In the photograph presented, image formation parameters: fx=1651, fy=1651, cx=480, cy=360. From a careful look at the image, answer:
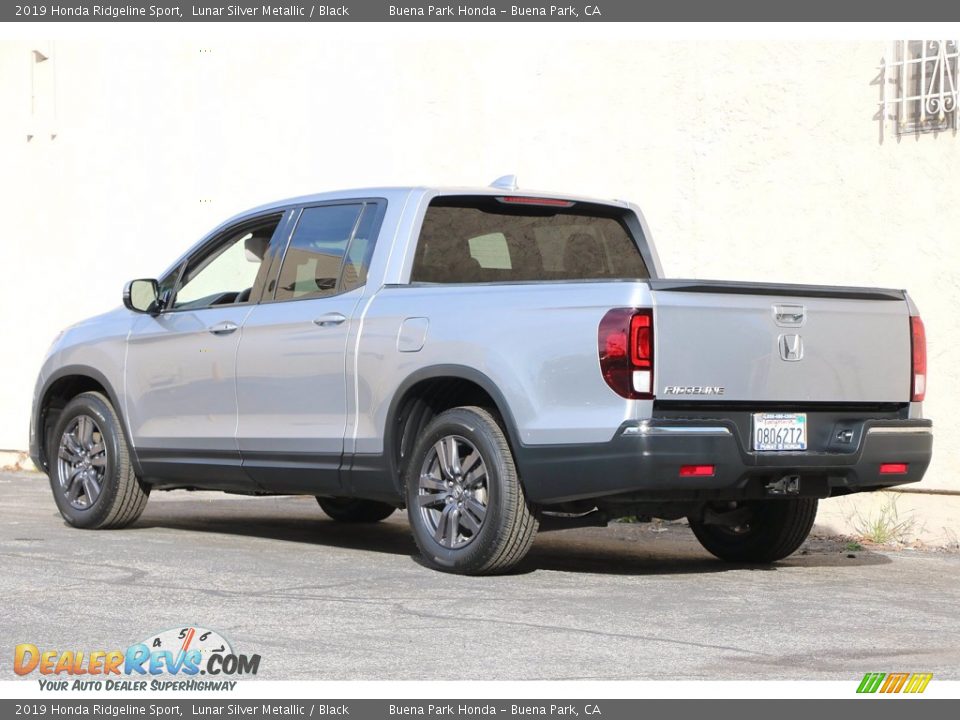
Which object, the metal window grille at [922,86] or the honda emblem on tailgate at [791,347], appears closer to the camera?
the honda emblem on tailgate at [791,347]

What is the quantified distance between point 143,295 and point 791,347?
4.20m

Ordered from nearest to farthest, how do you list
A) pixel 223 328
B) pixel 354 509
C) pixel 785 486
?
pixel 785 486, pixel 223 328, pixel 354 509

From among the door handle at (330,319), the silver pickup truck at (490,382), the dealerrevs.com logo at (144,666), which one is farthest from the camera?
the door handle at (330,319)

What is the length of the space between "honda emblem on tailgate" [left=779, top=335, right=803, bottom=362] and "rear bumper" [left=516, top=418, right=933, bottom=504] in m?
0.46

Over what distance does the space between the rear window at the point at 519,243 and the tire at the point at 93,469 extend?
8.29 feet

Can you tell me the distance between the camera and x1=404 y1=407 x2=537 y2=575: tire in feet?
25.9

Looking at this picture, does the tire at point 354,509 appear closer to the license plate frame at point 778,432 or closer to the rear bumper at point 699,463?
the rear bumper at point 699,463

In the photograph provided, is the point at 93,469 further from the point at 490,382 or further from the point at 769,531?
the point at 769,531

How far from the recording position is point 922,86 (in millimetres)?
10828

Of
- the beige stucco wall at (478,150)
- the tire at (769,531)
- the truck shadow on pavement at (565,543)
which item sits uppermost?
the beige stucco wall at (478,150)

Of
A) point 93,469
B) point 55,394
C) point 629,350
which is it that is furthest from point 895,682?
point 55,394

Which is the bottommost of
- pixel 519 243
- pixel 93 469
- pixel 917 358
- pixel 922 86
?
pixel 93 469

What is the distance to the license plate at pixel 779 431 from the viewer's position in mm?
7762

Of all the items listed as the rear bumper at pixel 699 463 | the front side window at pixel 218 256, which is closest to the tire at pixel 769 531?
the rear bumper at pixel 699 463
